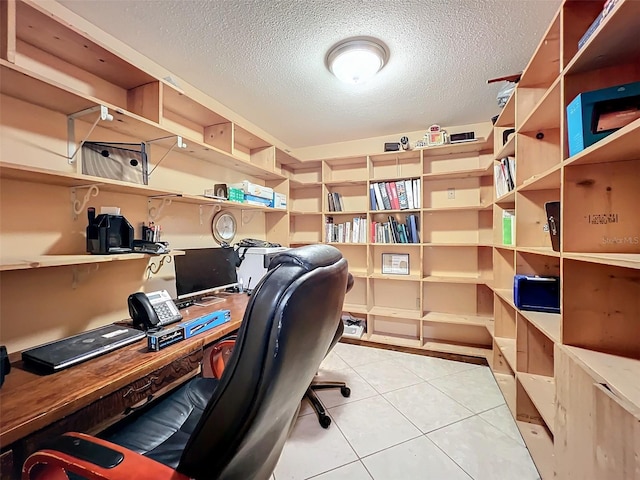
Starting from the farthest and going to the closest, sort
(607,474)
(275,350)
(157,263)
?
(157,263)
(607,474)
(275,350)

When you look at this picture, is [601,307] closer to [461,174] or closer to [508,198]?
[508,198]

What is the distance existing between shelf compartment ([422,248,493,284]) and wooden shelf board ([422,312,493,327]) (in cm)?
38

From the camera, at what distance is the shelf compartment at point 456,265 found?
106 inches

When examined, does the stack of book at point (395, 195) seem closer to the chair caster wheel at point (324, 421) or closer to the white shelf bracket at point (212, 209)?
the white shelf bracket at point (212, 209)

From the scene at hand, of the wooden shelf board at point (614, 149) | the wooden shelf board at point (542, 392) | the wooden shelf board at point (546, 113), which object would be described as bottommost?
the wooden shelf board at point (542, 392)

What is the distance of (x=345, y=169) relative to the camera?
324 cm

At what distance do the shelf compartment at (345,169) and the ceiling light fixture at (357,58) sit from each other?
126 centimetres

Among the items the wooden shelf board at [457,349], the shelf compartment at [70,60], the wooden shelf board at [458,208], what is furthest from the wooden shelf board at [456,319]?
the shelf compartment at [70,60]

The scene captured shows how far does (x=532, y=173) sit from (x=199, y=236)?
7.51ft

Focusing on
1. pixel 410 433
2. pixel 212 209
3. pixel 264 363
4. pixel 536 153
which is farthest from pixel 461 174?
pixel 264 363

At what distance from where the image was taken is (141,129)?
1.50 metres

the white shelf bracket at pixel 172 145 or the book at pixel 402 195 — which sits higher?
the white shelf bracket at pixel 172 145

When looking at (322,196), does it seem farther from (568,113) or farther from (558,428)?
(558,428)

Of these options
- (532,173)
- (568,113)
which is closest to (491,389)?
(532,173)
